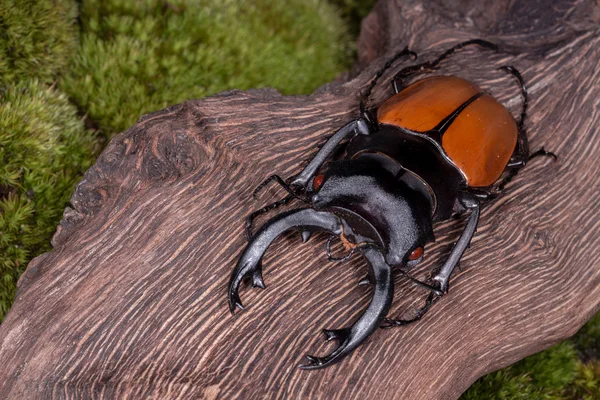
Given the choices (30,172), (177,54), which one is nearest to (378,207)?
(30,172)

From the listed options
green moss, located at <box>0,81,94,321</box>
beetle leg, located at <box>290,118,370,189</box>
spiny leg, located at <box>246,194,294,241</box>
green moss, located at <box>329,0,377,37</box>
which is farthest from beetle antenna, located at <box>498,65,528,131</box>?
green moss, located at <box>0,81,94,321</box>

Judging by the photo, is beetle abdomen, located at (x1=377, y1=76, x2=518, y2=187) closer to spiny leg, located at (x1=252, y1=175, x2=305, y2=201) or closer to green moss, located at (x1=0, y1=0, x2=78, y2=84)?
spiny leg, located at (x1=252, y1=175, x2=305, y2=201)

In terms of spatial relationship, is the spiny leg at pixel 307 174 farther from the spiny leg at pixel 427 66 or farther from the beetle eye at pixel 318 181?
the spiny leg at pixel 427 66

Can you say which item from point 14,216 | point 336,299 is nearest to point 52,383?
point 14,216

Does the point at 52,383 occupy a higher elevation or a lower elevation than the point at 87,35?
lower

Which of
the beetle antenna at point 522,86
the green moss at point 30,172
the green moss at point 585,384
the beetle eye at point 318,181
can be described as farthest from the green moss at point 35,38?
the green moss at point 585,384

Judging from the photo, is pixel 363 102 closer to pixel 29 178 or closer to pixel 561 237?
pixel 561 237
